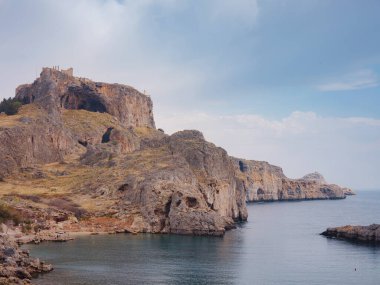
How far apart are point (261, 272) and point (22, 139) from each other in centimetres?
11772

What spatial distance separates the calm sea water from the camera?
278 feet

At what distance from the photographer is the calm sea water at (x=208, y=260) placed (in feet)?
278

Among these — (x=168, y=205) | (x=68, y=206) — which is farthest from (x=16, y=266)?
(x=168, y=205)

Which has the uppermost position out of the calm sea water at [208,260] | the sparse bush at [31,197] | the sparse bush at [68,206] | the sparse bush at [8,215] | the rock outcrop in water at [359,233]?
the sparse bush at [31,197]

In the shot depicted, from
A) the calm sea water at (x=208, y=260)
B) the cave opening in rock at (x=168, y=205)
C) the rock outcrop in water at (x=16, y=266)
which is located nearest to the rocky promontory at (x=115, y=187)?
the cave opening in rock at (x=168, y=205)

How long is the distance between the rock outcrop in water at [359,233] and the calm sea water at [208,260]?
429 cm

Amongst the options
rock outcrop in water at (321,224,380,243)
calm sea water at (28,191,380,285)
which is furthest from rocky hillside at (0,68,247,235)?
rock outcrop in water at (321,224,380,243)

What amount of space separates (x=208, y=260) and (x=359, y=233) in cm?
5085

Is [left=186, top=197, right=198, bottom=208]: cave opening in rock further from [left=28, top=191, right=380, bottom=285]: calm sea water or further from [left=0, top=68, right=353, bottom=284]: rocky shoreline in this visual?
[left=28, top=191, right=380, bottom=285]: calm sea water

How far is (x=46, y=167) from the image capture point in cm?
18500

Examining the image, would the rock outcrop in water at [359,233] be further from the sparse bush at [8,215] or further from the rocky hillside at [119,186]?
the sparse bush at [8,215]

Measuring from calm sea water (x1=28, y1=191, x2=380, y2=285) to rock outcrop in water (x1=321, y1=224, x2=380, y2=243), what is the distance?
4292 millimetres

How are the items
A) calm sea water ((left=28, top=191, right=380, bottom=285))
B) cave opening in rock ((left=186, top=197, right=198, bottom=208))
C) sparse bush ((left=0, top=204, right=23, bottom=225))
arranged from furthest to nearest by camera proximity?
cave opening in rock ((left=186, top=197, right=198, bottom=208)), sparse bush ((left=0, top=204, right=23, bottom=225)), calm sea water ((left=28, top=191, right=380, bottom=285))

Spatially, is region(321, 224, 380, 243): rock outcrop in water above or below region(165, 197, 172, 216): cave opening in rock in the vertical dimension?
below
